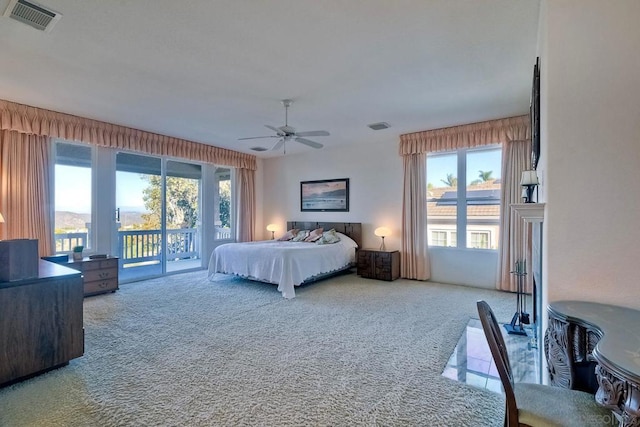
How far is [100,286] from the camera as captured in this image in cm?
448

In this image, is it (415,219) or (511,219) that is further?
(415,219)

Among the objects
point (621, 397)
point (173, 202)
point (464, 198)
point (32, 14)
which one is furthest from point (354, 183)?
point (621, 397)

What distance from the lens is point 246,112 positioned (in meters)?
4.31

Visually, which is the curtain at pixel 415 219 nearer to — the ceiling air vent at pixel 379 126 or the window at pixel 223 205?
the ceiling air vent at pixel 379 126

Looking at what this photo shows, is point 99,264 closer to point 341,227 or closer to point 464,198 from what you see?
point 341,227

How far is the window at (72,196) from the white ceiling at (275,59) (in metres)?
0.74

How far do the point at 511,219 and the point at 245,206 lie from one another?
17.4 feet

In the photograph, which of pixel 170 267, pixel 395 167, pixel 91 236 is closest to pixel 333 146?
pixel 395 167

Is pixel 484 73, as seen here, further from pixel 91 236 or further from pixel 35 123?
pixel 91 236

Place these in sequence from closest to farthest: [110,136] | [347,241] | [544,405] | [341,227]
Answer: [544,405] < [110,136] < [347,241] < [341,227]

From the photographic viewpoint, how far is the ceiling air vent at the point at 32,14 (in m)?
2.10

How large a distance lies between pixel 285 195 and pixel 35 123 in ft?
14.8

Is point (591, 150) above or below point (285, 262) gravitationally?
above

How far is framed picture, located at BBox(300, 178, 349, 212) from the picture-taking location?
6.48 meters
